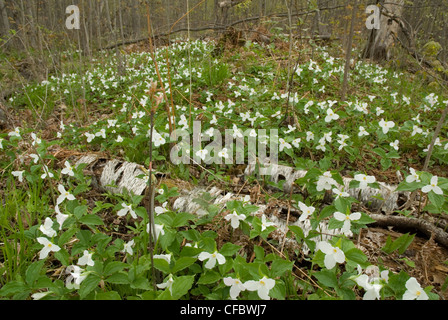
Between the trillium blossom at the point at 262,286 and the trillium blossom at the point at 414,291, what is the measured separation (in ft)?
1.64

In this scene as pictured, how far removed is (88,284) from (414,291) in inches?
51.7

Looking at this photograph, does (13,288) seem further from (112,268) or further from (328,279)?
(328,279)

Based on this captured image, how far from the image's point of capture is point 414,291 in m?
1.01

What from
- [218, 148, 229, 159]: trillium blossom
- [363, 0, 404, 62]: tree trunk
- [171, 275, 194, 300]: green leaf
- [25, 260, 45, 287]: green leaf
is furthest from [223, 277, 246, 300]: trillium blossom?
[363, 0, 404, 62]: tree trunk

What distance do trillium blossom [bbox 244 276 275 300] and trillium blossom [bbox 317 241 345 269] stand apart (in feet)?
0.85

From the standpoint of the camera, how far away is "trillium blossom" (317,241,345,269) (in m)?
1.14

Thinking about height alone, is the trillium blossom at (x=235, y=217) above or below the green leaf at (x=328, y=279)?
above

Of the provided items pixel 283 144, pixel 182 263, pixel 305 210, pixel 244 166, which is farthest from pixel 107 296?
pixel 283 144

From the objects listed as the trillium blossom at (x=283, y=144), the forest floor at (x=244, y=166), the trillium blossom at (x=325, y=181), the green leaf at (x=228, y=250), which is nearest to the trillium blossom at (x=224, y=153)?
Result: the forest floor at (x=244, y=166)

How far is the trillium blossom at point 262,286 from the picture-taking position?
1.08 m

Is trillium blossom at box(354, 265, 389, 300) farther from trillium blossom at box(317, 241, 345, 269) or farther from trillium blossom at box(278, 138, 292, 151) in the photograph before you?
trillium blossom at box(278, 138, 292, 151)

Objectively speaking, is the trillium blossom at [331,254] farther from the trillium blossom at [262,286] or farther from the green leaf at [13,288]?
the green leaf at [13,288]

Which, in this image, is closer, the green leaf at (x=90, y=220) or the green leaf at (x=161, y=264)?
the green leaf at (x=161, y=264)
